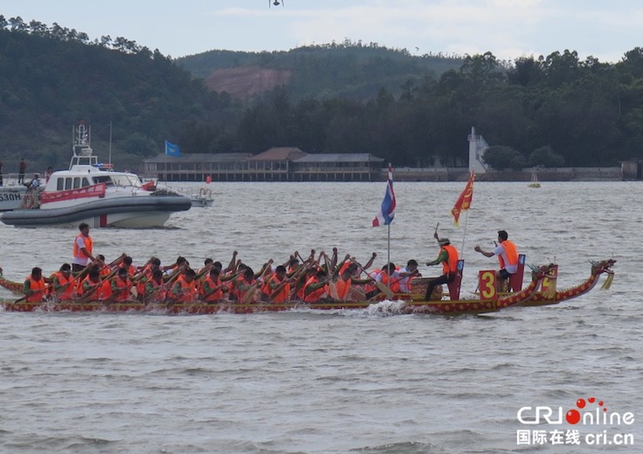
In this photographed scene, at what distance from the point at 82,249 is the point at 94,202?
24297 millimetres

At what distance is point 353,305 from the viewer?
89.6ft

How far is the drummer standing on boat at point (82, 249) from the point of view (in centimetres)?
3003

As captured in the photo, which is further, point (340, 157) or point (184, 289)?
point (340, 157)

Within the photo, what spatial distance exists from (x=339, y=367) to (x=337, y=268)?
17.3 feet

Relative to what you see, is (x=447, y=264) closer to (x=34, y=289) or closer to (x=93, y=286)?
(x=93, y=286)

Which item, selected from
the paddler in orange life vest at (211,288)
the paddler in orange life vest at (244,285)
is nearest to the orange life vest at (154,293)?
the paddler in orange life vest at (211,288)

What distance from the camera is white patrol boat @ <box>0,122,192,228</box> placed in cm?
5416

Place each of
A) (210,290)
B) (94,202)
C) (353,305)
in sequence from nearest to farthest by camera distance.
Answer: (353,305) → (210,290) → (94,202)

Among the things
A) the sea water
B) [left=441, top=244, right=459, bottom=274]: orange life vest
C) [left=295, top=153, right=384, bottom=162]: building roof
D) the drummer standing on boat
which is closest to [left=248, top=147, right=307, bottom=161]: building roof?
[left=295, top=153, right=384, bottom=162]: building roof

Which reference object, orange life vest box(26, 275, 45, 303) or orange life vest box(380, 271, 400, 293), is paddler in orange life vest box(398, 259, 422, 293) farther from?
orange life vest box(26, 275, 45, 303)

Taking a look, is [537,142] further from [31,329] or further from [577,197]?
[31,329]

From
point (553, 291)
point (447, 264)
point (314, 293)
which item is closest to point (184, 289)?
point (314, 293)

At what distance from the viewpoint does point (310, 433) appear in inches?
711

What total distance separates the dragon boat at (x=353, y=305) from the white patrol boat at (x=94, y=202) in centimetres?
2592
